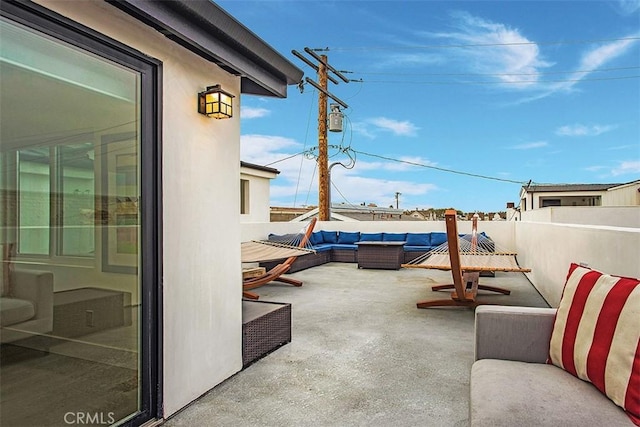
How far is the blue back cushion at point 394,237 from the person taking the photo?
921cm

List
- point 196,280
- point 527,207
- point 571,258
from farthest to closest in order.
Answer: point 527,207 → point 571,258 → point 196,280

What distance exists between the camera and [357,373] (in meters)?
2.76

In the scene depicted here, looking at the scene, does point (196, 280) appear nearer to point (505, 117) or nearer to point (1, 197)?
point (1, 197)

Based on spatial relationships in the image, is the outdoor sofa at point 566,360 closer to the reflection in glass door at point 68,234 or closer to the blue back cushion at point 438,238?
the reflection in glass door at point 68,234

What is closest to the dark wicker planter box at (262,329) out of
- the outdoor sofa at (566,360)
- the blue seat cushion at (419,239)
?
the outdoor sofa at (566,360)

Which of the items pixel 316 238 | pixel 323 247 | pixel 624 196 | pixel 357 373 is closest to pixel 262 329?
pixel 357 373

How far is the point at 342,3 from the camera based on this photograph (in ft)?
28.6

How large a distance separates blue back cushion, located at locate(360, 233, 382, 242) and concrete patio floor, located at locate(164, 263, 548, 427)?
4.21 meters

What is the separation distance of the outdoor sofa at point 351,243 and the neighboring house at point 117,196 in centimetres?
558

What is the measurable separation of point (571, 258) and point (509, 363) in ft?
7.72

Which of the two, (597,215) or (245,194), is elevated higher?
(245,194)

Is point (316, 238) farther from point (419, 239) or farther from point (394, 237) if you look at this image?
point (419, 239)

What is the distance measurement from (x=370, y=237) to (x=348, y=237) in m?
0.51

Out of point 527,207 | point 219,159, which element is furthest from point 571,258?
point 527,207
